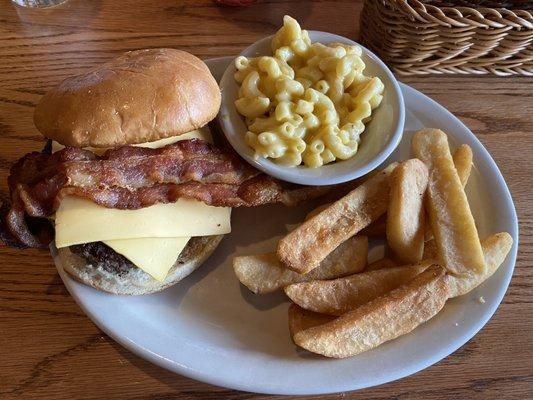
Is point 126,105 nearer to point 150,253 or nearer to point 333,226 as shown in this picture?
point 150,253

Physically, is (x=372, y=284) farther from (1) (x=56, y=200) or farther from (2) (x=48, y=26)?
(2) (x=48, y=26)

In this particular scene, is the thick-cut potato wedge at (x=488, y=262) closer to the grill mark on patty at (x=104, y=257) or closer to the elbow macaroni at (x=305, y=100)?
the elbow macaroni at (x=305, y=100)

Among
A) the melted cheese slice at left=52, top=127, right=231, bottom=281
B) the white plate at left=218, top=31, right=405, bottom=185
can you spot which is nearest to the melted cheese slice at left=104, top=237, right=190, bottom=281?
the melted cheese slice at left=52, top=127, right=231, bottom=281

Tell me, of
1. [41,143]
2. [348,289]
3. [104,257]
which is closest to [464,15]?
[348,289]

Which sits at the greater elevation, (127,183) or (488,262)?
(127,183)

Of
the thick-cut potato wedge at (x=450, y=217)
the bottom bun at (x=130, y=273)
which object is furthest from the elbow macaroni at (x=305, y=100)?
the bottom bun at (x=130, y=273)

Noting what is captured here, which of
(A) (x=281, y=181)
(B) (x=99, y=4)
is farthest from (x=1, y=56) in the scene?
(A) (x=281, y=181)
